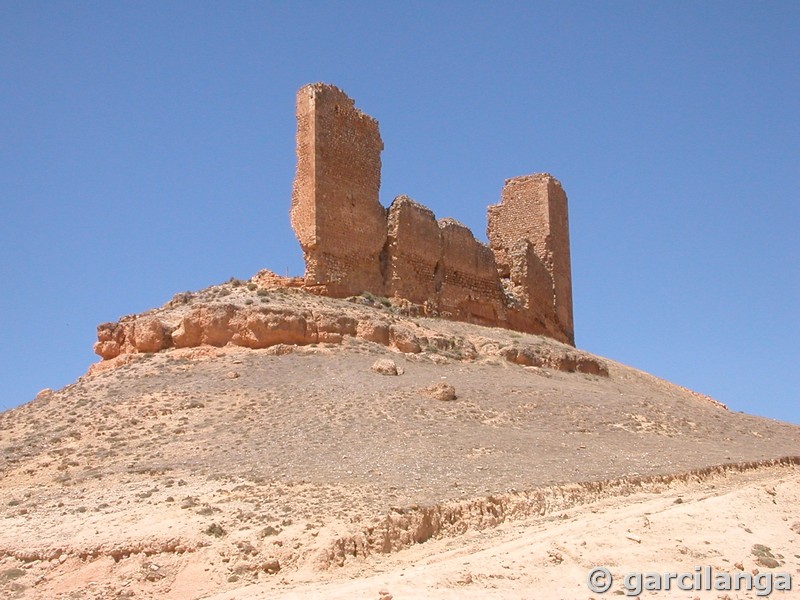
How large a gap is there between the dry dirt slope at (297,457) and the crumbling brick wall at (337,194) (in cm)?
116

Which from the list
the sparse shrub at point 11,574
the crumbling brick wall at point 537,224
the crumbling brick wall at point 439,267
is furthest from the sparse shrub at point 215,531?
the crumbling brick wall at point 537,224

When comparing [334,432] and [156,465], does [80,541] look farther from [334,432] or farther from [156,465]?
[334,432]

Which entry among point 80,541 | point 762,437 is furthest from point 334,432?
point 762,437

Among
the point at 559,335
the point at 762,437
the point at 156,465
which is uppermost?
the point at 559,335

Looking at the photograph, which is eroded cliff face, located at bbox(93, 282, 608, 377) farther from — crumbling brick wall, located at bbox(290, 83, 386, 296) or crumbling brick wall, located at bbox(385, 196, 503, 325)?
crumbling brick wall, located at bbox(385, 196, 503, 325)

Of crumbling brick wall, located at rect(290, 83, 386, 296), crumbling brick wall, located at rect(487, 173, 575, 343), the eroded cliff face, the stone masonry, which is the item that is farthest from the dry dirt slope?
crumbling brick wall, located at rect(487, 173, 575, 343)

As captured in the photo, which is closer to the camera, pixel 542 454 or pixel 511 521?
pixel 511 521

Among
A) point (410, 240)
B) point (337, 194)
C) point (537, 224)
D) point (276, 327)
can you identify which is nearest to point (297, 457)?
point (276, 327)

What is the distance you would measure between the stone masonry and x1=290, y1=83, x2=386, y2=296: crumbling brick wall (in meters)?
0.02

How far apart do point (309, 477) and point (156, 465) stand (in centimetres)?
231

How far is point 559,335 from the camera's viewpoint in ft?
96.1

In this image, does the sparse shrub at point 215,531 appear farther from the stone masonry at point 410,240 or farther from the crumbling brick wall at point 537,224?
the crumbling brick wall at point 537,224

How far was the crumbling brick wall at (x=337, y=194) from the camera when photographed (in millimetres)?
20828

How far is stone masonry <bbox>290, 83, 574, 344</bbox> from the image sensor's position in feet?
68.9
